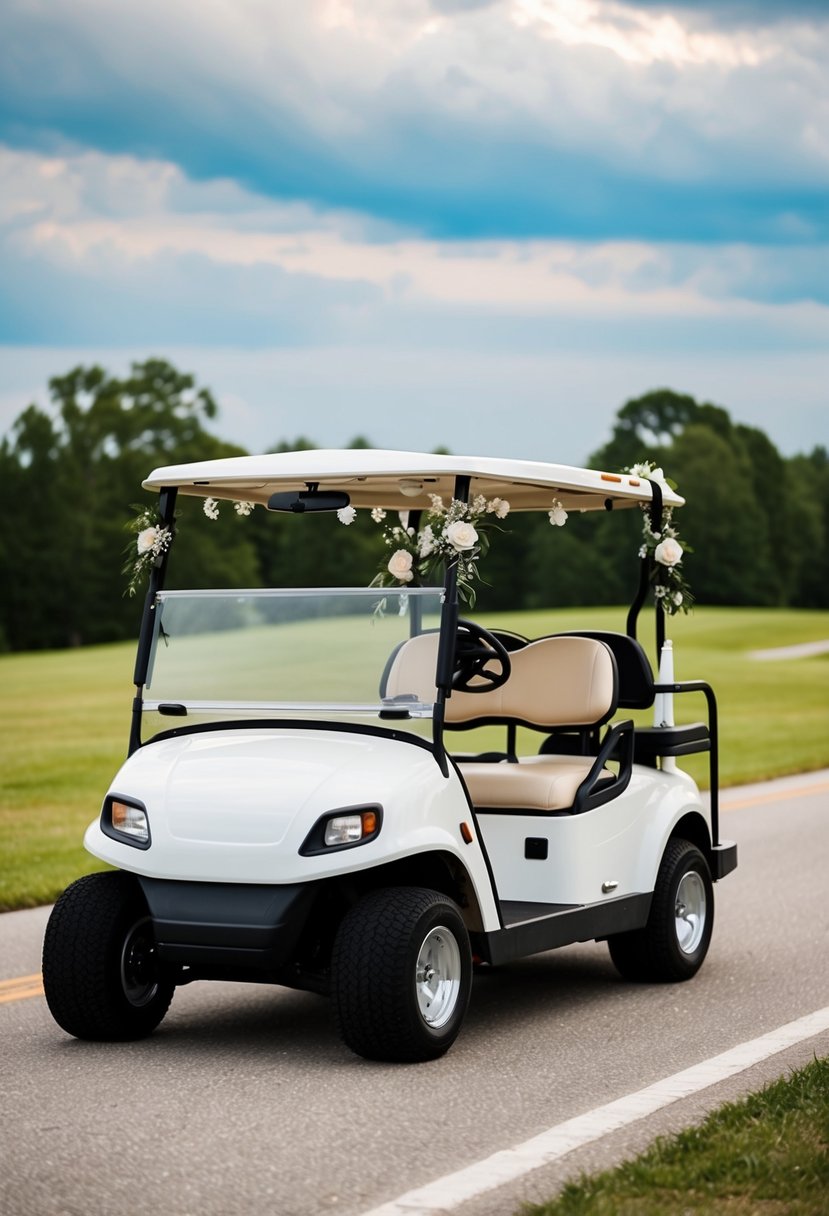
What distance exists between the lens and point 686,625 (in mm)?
54000

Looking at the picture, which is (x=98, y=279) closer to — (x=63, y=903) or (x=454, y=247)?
(x=454, y=247)

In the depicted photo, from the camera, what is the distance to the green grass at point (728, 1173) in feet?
13.6

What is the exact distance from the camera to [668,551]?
7926 millimetres

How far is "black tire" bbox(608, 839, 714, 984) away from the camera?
23.3 ft

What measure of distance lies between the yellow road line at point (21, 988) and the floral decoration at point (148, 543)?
1.66 meters

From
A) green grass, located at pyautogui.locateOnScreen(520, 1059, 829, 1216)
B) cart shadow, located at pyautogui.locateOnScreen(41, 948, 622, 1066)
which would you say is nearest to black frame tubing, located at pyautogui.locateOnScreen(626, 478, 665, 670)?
cart shadow, located at pyautogui.locateOnScreen(41, 948, 622, 1066)

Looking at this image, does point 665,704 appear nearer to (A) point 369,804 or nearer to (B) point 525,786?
(B) point 525,786

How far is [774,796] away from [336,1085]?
9.91 m

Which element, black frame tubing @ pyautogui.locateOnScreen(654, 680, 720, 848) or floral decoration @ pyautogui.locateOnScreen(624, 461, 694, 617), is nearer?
black frame tubing @ pyautogui.locateOnScreen(654, 680, 720, 848)

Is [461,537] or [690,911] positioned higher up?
[461,537]

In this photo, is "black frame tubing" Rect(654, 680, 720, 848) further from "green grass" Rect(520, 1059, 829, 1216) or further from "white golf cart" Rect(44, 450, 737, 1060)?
"green grass" Rect(520, 1059, 829, 1216)

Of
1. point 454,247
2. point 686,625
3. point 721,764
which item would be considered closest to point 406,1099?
point 721,764

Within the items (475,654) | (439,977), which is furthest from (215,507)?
(439,977)

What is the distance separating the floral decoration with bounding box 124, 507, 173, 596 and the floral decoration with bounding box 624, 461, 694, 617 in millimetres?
2198
